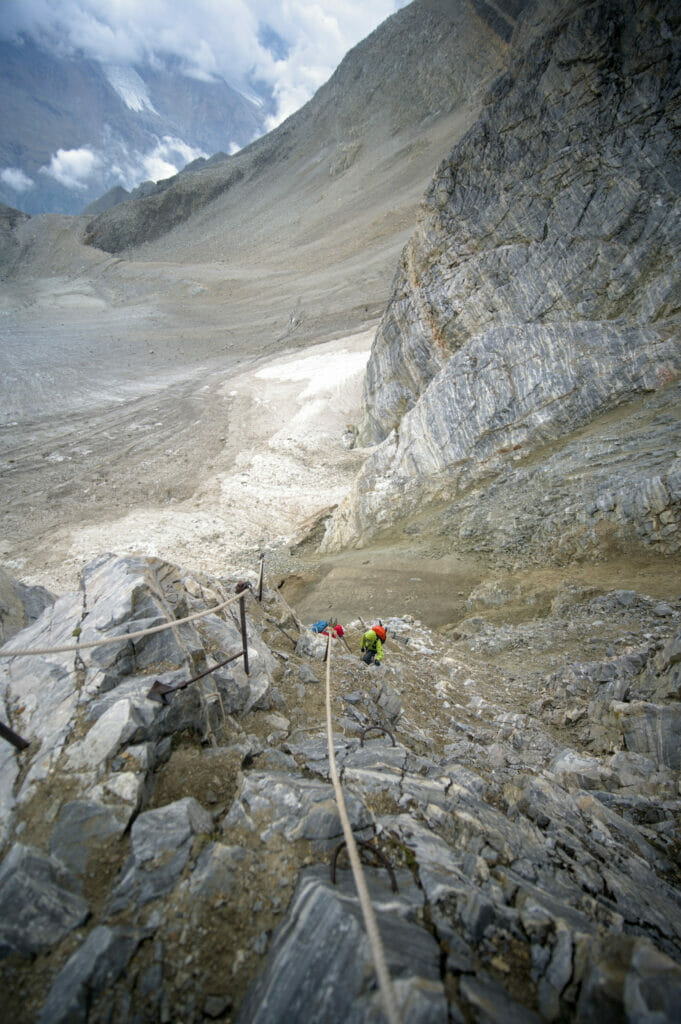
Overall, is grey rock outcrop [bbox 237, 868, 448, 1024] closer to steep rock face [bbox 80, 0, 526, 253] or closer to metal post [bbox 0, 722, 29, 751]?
metal post [bbox 0, 722, 29, 751]

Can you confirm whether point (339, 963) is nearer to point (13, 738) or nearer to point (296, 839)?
point (296, 839)

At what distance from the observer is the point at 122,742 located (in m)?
3.47

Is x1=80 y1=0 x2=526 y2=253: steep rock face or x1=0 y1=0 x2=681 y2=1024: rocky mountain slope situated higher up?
x1=80 y1=0 x2=526 y2=253: steep rock face

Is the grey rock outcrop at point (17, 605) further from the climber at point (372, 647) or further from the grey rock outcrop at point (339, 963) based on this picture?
the grey rock outcrop at point (339, 963)

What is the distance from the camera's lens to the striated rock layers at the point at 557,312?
10016 mm

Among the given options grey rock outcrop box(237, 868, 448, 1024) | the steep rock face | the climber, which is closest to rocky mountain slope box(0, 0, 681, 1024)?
grey rock outcrop box(237, 868, 448, 1024)

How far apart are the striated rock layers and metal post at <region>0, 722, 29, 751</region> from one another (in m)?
9.93

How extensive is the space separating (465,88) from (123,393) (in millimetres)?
60318

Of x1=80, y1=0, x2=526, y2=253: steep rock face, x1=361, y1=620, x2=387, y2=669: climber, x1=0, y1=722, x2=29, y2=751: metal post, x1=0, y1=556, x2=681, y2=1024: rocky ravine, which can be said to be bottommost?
x1=361, y1=620, x2=387, y2=669: climber

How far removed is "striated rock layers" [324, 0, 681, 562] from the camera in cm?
1002

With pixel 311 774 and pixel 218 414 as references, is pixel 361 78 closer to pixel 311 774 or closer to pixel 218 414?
pixel 218 414

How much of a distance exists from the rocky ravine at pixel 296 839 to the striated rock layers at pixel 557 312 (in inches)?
191

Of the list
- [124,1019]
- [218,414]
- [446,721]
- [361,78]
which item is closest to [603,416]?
[446,721]

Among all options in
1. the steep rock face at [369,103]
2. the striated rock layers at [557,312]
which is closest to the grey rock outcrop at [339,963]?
the striated rock layers at [557,312]
